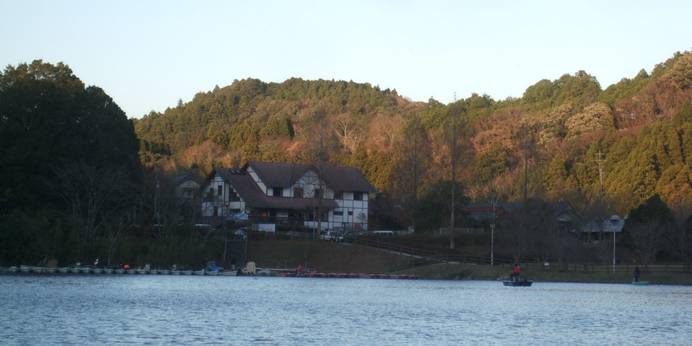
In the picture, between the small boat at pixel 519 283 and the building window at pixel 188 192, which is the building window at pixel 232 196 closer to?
the building window at pixel 188 192

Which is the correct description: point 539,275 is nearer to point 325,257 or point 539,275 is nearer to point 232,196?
point 325,257

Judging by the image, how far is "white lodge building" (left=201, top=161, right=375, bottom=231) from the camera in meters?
77.4

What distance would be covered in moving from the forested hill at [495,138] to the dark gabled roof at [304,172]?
200 centimetres

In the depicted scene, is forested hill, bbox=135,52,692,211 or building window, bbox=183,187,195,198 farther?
forested hill, bbox=135,52,692,211

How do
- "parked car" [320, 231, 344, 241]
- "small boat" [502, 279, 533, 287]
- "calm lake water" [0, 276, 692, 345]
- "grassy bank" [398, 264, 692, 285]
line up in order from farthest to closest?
"parked car" [320, 231, 344, 241]
"grassy bank" [398, 264, 692, 285]
"small boat" [502, 279, 533, 287]
"calm lake water" [0, 276, 692, 345]

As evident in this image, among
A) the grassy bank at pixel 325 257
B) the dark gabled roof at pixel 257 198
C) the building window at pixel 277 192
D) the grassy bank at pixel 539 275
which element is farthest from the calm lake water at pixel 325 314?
the building window at pixel 277 192

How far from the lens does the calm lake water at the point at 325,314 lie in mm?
25422

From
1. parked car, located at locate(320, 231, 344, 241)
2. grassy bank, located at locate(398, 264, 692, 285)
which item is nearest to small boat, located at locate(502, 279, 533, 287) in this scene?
grassy bank, located at locate(398, 264, 692, 285)

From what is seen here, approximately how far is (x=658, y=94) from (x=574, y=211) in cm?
3305

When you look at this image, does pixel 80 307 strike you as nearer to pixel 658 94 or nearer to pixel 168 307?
pixel 168 307

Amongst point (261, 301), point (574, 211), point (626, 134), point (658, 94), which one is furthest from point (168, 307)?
point (658, 94)

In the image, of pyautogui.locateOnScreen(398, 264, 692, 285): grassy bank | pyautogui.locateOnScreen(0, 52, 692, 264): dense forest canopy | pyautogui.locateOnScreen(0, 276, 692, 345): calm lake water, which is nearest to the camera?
pyautogui.locateOnScreen(0, 276, 692, 345): calm lake water

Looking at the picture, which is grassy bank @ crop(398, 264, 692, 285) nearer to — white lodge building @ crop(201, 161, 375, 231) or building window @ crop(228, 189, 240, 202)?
white lodge building @ crop(201, 161, 375, 231)

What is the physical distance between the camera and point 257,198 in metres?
78.2
